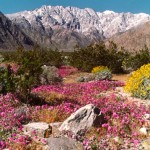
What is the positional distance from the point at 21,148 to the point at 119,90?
39.6ft

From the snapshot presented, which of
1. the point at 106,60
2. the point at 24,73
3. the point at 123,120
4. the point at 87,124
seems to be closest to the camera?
the point at 87,124

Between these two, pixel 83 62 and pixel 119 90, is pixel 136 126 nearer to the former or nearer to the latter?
pixel 119 90

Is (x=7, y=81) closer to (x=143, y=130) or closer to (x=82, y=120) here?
(x=82, y=120)

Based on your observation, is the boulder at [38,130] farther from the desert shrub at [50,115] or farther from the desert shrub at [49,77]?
the desert shrub at [49,77]

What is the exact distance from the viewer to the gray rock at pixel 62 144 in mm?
8141

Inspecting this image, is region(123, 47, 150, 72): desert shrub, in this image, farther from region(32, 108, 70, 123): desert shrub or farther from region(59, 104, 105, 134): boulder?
region(59, 104, 105, 134): boulder

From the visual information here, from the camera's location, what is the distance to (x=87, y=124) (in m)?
9.89

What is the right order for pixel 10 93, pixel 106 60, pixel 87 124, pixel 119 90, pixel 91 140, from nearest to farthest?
pixel 91 140
pixel 87 124
pixel 10 93
pixel 119 90
pixel 106 60

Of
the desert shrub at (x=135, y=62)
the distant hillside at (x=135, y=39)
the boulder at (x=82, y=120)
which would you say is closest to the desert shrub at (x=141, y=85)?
the boulder at (x=82, y=120)

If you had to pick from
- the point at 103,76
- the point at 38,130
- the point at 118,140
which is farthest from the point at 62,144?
the point at 103,76

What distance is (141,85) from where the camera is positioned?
16.8 m

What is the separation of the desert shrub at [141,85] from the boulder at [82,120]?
21.2 feet

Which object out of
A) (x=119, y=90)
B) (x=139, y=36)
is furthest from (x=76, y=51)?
(x=139, y=36)

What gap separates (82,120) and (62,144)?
5.85ft
